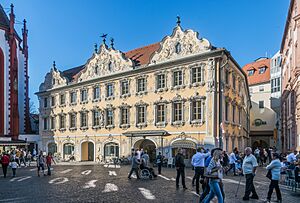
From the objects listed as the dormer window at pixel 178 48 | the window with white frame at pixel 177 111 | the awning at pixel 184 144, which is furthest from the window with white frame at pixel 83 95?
the awning at pixel 184 144

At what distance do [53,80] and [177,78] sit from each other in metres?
21.2

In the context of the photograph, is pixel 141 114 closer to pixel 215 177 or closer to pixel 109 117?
pixel 109 117

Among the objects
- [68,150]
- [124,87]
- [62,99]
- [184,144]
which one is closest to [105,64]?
[124,87]

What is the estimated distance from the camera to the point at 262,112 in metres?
56.9

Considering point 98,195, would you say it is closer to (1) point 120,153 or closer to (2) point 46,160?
(2) point 46,160

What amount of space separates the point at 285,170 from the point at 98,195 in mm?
9295

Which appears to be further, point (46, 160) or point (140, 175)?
point (46, 160)

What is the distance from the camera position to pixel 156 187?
15422mm

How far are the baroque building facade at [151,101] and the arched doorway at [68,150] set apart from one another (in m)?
0.13

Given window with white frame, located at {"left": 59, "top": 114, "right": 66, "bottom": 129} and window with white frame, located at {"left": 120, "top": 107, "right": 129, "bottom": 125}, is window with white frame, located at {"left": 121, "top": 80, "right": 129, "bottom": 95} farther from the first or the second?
window with white frame, located at {"left": 59, "top": 114, "right": 66, "bottom": 129}

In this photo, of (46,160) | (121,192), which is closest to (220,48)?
(46,160)

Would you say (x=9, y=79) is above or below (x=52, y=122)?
above

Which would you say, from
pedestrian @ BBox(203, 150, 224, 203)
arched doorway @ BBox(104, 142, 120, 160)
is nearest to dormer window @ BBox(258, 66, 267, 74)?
arched doorway @ BBox(104, 142, 120, 160)

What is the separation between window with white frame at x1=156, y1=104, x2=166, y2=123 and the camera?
32.8m
